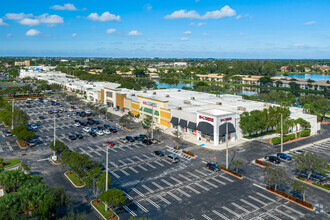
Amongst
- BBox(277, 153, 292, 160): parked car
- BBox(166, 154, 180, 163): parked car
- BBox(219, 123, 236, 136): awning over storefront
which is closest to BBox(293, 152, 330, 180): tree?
BBox(277, 153, 292, 160): parked car

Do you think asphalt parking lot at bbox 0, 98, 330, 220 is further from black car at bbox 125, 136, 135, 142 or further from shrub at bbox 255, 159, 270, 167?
shrub at bbox 255, 159, 270, 167

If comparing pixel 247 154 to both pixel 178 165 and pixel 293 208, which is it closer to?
pixel 178 165

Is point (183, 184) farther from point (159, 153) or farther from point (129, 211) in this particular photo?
point (159, 153)

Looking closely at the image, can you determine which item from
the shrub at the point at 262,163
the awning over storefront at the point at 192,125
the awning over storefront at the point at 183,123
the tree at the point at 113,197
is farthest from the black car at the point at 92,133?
the shrub at the point at 262,163

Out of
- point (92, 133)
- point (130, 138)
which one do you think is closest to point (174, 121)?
point (130, 138)

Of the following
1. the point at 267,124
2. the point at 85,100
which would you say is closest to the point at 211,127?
the point at 267,124
